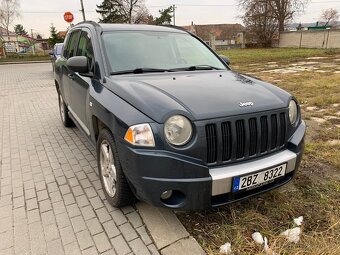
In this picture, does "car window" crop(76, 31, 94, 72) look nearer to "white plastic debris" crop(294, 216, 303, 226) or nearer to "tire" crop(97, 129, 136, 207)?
"tire" crop(97, 129, 136, 207)

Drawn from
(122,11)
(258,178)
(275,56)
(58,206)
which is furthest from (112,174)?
(122,11)

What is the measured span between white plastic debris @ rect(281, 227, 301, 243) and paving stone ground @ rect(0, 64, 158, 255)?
3.52 ft

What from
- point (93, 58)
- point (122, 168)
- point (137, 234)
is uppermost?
point (93, 58)

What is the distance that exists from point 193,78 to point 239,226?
147 centimetres

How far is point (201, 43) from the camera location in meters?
4.04

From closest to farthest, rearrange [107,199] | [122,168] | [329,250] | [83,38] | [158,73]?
[329,250] → [122,168] → [107,199] → [158,73] → [83,38]

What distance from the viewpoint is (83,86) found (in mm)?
3430

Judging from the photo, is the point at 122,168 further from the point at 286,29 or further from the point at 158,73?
the point at 286,29

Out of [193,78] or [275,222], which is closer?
[275,222]

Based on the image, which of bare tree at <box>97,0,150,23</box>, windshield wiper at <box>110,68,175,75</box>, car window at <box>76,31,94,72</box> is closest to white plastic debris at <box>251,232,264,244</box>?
windshield wiper at <box>110,68,175,75</box>

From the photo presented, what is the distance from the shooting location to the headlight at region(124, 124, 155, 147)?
2.08m

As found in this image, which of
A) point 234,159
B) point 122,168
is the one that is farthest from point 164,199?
point 234,159

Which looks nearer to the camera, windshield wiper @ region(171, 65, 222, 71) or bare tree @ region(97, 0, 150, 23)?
windshield wiper @ region(171, 65, 222, 71)

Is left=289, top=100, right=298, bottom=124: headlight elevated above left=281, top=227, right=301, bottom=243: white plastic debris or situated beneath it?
elevated above
